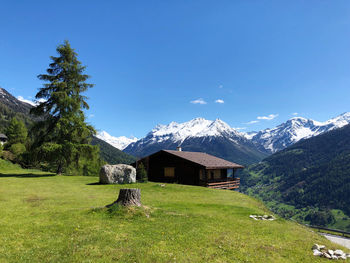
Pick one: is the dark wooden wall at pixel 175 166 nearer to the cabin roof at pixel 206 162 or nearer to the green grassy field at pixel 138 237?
the cabin roof at pixel 206 162

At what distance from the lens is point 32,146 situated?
107 feet

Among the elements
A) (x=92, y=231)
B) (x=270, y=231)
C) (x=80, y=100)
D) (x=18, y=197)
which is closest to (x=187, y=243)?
(x=92, y=231)

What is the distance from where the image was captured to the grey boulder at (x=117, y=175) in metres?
27.8

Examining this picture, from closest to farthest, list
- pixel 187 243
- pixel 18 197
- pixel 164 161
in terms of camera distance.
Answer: pixel 187 243 < pixel 18 197 < pixel 164 161

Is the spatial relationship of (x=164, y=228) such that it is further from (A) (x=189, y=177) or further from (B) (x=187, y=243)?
(A) (x=189, y=177)

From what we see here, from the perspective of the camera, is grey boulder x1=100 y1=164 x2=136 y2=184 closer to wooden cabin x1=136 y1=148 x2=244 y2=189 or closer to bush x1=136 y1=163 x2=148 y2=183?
bush x1=136 y1=163 x2=148 y2=183

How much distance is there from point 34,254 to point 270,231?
35.6ft

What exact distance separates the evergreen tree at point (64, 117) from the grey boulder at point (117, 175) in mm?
7249

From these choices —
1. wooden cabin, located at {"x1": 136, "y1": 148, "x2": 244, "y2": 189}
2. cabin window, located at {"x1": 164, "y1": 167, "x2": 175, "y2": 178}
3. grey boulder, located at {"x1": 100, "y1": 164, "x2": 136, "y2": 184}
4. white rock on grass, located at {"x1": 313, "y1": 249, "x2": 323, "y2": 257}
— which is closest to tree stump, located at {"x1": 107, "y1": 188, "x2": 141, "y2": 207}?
white rock on grass, located at {"x1": 313, "y1": 249, "x2": 323, "y2": 257}

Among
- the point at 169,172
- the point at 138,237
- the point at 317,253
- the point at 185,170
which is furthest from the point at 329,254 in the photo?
the point at 169,172

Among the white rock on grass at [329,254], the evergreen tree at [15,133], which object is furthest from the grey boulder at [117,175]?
the evergreen tree at [15,133]

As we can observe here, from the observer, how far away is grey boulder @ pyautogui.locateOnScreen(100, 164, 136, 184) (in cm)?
2775

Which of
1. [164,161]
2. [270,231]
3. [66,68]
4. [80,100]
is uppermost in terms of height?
[66,68]

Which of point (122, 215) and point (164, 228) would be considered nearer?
point (164, 228)
